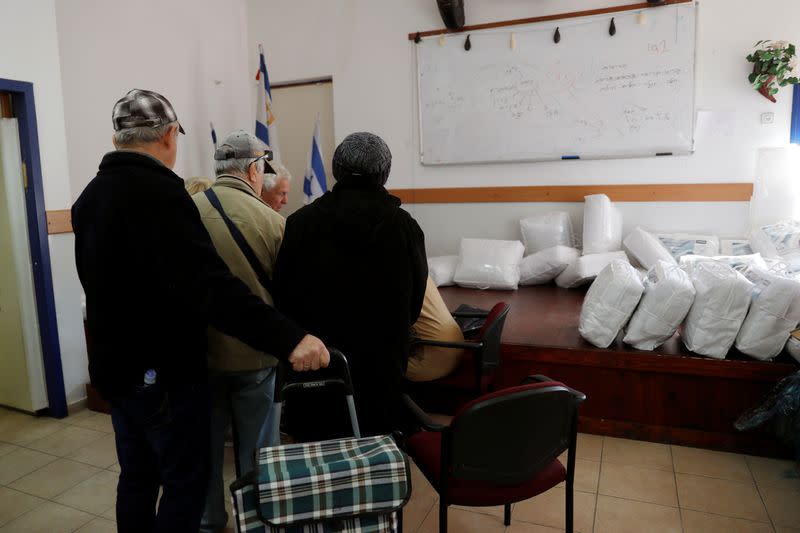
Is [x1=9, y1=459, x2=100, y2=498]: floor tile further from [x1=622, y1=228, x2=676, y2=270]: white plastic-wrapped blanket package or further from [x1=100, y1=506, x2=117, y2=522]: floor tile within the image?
[x1=622, y1=228, x2=676, y2=270]: white plastic-wrapped blanket package

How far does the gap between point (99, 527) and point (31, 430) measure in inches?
49.6

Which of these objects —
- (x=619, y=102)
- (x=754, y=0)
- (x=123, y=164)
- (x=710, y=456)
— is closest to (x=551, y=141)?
(x=619, y=102)

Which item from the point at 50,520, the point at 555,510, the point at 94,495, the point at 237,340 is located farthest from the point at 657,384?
the point at 50,520

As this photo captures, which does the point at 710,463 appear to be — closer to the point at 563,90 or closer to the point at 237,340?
the point at 237,340

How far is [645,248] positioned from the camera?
4023mm

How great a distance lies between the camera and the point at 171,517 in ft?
4.88

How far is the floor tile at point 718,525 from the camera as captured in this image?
2.08m

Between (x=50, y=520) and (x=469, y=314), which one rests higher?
(x=469, y=314)

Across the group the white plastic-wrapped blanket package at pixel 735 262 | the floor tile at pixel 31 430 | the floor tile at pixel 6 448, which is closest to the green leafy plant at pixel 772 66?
the white plastic-wrapped blanket package at pixel 735 262

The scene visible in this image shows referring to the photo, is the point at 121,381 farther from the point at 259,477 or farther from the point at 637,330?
the point at 637,330

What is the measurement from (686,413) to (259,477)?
213cm

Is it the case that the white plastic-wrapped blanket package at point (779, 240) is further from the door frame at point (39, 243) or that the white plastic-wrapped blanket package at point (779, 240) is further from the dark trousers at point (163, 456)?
the door frame at point (39, 243)

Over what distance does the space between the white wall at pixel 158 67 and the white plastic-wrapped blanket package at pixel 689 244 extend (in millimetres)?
3538

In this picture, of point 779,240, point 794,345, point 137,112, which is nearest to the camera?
point 137,112
